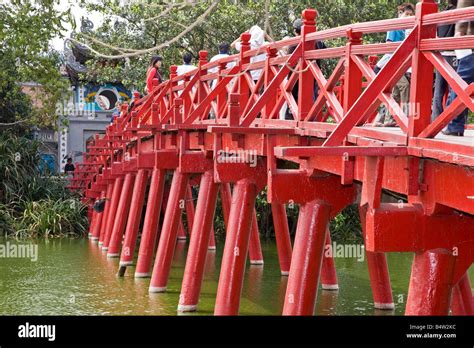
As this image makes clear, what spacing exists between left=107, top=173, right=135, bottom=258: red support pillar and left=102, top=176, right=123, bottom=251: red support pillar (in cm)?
118

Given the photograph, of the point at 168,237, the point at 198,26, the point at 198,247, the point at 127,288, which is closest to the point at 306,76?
the point at 198,247

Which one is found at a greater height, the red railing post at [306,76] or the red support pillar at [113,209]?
the red railing post at [306,76]

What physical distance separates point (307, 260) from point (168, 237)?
628 centimetres

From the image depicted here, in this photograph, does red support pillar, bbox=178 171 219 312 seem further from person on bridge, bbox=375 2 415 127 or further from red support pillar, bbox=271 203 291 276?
person on bridge, bbox=375 2 415 127

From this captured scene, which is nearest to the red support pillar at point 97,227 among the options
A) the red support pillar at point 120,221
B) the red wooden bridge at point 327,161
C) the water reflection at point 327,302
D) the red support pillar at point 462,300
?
the red support pillar at point 120,221

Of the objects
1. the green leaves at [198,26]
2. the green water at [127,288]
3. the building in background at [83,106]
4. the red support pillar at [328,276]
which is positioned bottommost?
the green water at [127,288]

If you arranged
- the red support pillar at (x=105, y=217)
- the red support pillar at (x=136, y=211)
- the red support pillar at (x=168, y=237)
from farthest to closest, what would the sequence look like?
the red support pillar at (x=105, y=217)
the red support pillar at (x=136, y=211)
the red support pillar at (x=168, y=237)

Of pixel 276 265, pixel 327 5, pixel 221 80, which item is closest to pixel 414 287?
pixel 221 80

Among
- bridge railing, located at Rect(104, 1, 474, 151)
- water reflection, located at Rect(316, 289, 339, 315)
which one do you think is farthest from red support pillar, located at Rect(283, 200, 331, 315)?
water reflection, located at Rect(316, 289, 339, 315)

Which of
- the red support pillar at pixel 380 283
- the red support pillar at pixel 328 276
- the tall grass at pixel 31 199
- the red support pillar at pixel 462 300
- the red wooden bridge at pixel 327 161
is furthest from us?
the tall grass at pixel 31 199

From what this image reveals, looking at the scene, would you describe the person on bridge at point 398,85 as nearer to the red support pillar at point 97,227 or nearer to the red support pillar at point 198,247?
the red support pillar at point 198,247

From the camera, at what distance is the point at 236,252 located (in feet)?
40.3

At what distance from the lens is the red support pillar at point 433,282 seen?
23.2 feet
